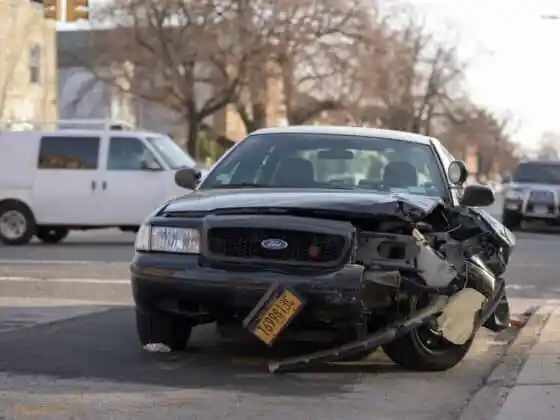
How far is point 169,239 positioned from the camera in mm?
6867

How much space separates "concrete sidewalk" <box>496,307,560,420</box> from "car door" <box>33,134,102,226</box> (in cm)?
1073

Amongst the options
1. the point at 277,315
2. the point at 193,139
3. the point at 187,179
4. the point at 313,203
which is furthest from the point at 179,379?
the point at 193,139

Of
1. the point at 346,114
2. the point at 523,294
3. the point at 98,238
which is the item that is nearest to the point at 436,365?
the point at 523,294

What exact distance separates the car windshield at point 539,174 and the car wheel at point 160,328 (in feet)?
61.8

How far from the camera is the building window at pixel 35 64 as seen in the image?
3641 cm

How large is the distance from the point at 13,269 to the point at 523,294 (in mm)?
6325

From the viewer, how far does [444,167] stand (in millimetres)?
8383

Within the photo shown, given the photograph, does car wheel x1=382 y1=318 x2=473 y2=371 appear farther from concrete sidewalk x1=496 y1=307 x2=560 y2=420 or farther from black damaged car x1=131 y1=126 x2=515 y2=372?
concrete sidewalk x1=496 y1=307 x2=560 y2=420

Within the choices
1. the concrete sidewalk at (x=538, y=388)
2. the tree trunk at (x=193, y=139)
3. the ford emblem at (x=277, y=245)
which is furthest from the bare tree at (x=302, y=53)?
the ford emblem at (x=277, y=245)

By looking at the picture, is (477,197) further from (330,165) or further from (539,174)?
(539,174)

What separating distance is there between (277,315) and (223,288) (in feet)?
1.22

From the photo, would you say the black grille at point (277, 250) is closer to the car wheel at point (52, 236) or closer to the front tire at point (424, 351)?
the front tire at point (424, 351)

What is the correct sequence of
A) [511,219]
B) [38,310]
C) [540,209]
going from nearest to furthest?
1. [38,310]
2. [540,209]
3. [511,219]

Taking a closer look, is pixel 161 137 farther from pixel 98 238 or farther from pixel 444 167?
pixel 444 167
